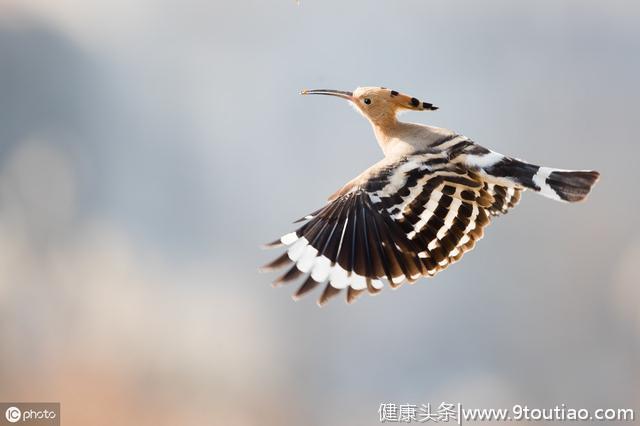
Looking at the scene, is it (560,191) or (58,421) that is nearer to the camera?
(560,191)

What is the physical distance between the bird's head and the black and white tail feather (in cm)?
14

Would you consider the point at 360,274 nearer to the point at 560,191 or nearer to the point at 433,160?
→ the point at 433,160

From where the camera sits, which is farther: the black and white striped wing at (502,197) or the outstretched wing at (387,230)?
the black and white striped wing at (502,197)

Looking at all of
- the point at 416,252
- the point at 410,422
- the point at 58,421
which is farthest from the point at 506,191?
the point at 58,421

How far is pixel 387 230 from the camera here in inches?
60.6

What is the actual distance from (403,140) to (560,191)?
1.05 feet

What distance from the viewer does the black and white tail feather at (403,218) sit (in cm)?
151

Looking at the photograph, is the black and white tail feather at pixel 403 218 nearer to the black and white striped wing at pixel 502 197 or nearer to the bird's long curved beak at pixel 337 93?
the black and white striped wing at pixel 502 197

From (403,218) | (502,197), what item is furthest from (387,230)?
(502,197)

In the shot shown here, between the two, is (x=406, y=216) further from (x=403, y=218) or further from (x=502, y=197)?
(x=502, y=197)

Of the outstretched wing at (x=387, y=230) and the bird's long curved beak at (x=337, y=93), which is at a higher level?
the bird's long curved beak at (x=337, y=93)

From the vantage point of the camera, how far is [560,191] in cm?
152

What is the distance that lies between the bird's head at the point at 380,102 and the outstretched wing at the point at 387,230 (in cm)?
15

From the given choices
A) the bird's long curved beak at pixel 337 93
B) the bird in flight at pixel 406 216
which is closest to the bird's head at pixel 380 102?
the bird's long curved beak at pixel 337 93
